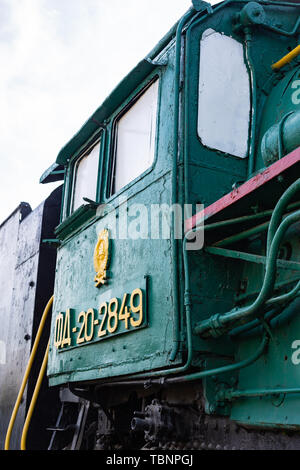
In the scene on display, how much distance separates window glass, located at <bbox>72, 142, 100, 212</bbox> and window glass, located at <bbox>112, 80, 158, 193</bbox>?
397 mm

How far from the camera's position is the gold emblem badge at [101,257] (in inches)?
141

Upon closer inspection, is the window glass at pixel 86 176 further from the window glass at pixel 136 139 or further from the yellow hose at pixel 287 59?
the yellow hose at pixel 287 59

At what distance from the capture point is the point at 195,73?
3.16 m

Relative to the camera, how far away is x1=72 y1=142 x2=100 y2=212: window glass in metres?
4.27

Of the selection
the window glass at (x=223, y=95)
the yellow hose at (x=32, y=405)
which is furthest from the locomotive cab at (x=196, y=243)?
the yellow hose at (x=32, y=405)

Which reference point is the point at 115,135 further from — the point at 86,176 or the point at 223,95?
the point at 223,95

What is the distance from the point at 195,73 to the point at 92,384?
2.21 metres

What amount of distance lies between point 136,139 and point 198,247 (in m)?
1.11

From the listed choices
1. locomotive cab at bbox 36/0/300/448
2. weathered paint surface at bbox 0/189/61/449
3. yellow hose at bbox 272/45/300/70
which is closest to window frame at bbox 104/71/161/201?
locomotive cab at bbox 36/0/300/448

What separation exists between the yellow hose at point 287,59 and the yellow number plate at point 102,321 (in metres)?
1.53

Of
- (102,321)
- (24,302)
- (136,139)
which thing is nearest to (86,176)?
(136,139)

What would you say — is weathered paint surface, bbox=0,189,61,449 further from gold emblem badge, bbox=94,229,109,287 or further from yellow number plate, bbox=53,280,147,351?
gold emblem badge, bbox=94,229,109,287

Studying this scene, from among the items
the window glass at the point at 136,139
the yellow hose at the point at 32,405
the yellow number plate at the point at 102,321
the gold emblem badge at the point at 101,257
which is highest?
the window glass at the point at 136,139
